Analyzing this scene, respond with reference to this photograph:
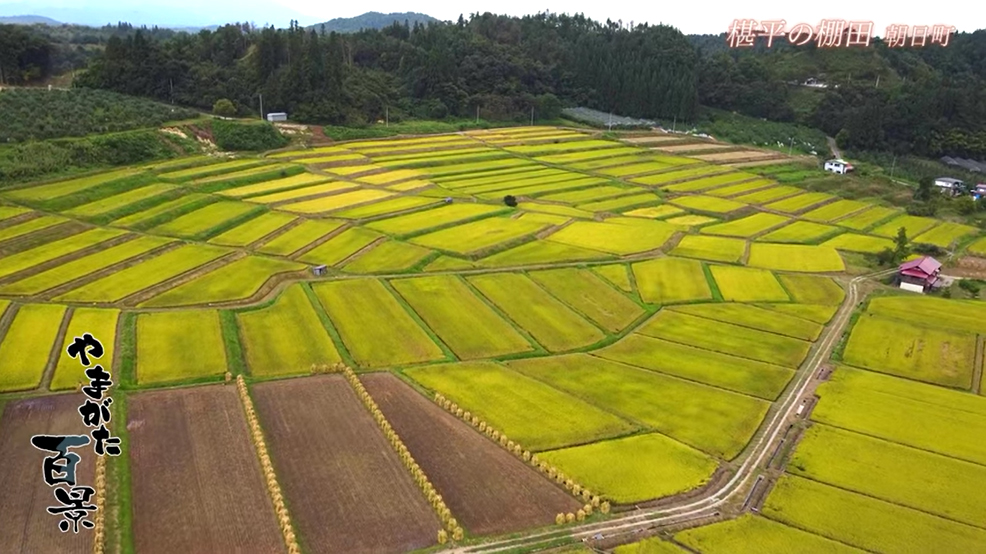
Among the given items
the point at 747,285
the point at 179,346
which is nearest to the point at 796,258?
the point at 747,285

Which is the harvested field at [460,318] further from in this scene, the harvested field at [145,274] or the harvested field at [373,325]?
the harvested field at [145,274]

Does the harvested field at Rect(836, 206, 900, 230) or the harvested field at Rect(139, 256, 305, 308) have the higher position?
the harvested field at Rect(836, 206, 900, 230)

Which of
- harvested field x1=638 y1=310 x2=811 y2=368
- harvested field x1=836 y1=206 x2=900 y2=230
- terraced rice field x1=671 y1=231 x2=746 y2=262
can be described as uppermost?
harvested field x1=836 y1=206 x2=900 y2=230

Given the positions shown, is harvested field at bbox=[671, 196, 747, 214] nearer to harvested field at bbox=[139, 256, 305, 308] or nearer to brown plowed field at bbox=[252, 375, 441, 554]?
harvested field at bbox=[139, 256, 305, 308]

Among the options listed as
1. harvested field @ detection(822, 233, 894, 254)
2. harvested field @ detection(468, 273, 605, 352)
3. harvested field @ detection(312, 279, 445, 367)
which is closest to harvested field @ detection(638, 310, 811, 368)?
harvested field @ detection(468, 273, 605, 352)

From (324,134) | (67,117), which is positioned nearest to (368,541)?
(67,117)

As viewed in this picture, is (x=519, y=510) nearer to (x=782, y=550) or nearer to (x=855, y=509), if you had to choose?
(x=782, y=550)

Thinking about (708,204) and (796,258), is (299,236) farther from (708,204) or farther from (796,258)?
(708,204)

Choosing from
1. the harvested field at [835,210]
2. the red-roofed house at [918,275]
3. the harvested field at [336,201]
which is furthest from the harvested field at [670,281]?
the harvested field at [336,201]
